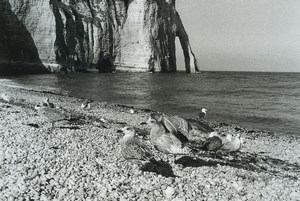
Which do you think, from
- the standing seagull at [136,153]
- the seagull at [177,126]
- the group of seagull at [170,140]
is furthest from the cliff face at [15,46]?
the standing seagull at [136,153]

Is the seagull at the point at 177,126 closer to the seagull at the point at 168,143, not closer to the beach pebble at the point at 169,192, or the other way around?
the seagull at the point at 168,143

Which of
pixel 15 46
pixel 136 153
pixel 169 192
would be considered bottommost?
pixel 169 192

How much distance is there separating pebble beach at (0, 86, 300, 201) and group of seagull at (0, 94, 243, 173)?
0.17 metres

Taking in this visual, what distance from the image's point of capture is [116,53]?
6488cm

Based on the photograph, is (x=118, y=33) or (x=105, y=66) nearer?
(x=105, y=66)

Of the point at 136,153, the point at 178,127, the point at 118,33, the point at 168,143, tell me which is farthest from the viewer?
the point at 118,33

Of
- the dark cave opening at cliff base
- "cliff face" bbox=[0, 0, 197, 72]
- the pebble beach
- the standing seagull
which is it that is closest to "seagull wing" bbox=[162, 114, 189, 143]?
the pebble beach

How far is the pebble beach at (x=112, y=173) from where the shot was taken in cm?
452

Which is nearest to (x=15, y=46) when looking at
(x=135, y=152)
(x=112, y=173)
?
(x=135, y=152)

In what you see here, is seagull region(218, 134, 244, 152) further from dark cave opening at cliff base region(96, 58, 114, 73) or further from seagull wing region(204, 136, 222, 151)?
dark cave opening at cliff base region(96, 58, 114, 73)

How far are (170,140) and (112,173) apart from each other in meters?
1.48

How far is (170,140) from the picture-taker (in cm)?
623

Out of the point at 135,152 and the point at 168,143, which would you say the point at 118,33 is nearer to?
the point at 168,143

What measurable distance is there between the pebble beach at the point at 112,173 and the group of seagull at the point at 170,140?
174 mm
